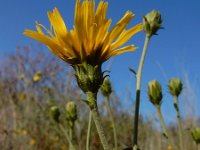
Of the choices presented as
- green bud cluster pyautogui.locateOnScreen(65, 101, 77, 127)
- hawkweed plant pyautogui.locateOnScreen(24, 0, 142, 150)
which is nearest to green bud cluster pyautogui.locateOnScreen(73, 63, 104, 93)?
hawkweed plant pyautogui.locateOnScreen(24, 0, 142, 150)

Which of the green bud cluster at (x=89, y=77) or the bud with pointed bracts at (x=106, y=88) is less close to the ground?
the bud with pointed bracts at (x=106, y=88)

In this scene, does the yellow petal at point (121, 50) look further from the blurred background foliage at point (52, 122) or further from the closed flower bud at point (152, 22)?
the blurred background foliage at point (52, 122)

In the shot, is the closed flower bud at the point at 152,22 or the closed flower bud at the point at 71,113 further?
the closed flower bud at the point at 71,113

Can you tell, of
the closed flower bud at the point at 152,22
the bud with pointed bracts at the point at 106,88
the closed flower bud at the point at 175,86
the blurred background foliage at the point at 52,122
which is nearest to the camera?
the closed flower bud at the point at 152,22

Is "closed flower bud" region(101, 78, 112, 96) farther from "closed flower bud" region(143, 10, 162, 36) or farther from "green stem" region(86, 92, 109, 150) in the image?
"green stem" region(86, 92, 109, 150)

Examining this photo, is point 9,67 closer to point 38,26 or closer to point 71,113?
point 71,113

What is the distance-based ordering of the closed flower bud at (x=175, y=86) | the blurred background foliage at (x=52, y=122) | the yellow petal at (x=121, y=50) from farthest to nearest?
the blurred background foliage at (x=52, y=122), the closed flower bud at (x=175, y=86), the yellow petal at (x=121, y=50)

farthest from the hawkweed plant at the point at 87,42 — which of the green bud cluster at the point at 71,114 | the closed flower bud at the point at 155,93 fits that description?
the green bud cluster at the point at 71,114

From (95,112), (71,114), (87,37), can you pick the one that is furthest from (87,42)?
(71,114)
